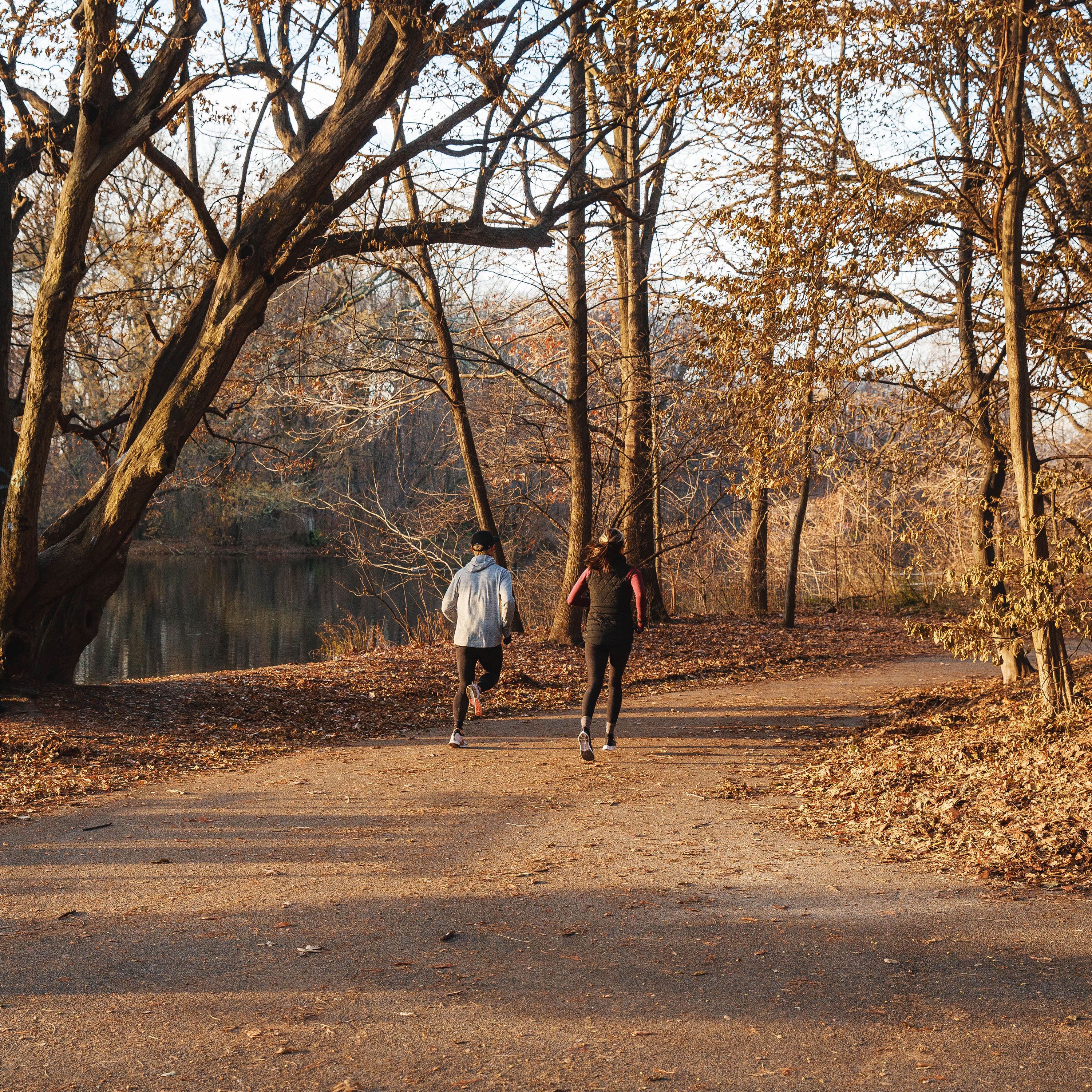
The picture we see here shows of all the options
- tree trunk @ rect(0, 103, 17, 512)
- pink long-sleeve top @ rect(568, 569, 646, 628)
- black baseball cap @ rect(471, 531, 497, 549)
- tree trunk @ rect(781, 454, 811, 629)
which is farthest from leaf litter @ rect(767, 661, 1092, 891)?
tree trunk @ rect(781, 454, 811, 629)

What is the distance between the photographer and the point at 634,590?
377 inches

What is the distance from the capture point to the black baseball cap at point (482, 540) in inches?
380

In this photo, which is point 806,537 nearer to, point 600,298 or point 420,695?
point 600,298

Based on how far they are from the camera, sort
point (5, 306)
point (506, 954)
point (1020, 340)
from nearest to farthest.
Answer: point (506, 954)
point (1020, 340)
point (5, 306)

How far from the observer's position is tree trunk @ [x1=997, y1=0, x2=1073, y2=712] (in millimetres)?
8352

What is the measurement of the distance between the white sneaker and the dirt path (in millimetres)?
1202

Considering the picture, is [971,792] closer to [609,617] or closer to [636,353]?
[609,617]

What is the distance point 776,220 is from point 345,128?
4.30 m

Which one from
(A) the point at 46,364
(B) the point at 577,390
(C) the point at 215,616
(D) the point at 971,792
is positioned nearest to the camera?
(D) the point at 971,792

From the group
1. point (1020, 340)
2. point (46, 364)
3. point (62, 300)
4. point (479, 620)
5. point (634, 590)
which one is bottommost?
point (479, 620)

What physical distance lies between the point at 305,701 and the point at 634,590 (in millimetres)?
4809

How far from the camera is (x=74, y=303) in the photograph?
13.0m

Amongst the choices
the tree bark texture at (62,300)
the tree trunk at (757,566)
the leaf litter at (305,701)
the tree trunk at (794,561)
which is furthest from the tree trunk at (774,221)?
the tree trunk at (757,566)

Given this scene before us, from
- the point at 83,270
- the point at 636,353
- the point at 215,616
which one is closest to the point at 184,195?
the point at 83,270
